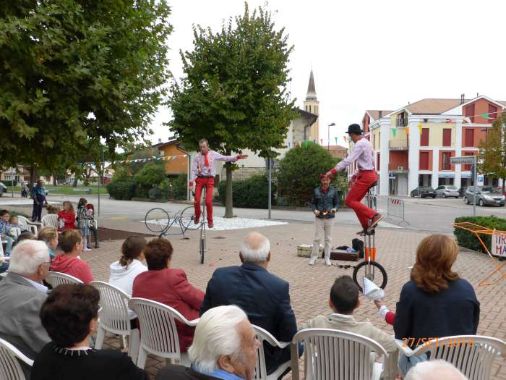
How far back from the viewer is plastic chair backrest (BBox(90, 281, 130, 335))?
4.42 meters

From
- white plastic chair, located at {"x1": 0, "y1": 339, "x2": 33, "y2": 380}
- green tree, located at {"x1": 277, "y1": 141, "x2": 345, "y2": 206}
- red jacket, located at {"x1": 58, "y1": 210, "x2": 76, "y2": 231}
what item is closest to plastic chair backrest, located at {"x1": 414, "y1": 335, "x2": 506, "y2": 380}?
white plastic chair, located at {"x1": 0, "y1": 339, "x2": 33, "y2": 380}

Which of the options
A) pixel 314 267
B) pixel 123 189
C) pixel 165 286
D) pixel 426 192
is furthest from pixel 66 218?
pixel 426 192

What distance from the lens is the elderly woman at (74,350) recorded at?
7.94 ft

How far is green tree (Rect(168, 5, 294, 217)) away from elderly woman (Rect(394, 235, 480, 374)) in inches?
625

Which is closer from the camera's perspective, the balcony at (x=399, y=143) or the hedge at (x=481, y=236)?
the hedge at (x=481, y=236)

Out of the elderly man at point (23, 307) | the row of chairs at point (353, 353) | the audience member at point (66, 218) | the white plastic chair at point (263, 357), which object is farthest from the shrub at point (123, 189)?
the white plastic chair at point (263, 357)

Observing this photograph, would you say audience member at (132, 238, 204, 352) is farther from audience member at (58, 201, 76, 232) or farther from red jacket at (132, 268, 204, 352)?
audience member at (58, 201, 76, 232)

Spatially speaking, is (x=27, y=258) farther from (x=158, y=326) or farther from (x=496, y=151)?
(x=496, y=151)

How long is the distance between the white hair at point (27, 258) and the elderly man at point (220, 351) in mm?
1870

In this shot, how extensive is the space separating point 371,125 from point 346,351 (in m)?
69.1

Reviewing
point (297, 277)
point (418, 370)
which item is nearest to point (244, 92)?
point (297, 277)

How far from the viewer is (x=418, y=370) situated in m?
1.75

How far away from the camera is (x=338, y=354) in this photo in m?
3.17

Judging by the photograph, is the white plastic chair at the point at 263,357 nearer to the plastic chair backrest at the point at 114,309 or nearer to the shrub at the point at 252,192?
the plastic chair backrest at the point at 114,309
